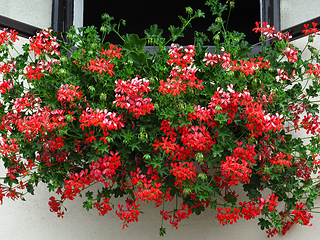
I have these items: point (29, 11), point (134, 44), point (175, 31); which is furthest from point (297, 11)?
point (29, 11)

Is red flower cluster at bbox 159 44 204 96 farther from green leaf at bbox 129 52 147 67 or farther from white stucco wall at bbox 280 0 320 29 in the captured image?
white stucco wall at bbox 280 0 320 29

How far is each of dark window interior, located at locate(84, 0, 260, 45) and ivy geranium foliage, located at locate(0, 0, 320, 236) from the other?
8.13 feet

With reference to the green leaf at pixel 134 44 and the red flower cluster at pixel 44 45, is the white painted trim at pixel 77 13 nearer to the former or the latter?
the red flower cluster at pixel 44 45

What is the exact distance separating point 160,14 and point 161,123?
328 centimetres

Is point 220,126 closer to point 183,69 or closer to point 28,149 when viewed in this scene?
point 183,69

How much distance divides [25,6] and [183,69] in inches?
50.0

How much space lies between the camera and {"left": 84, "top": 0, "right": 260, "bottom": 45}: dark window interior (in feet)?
13.7

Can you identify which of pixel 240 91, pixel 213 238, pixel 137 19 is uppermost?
pixel 137 19

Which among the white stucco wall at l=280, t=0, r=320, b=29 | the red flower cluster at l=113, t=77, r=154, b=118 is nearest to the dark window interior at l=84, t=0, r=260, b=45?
the white stucco wall at l=280, t=0, r=320, b=29

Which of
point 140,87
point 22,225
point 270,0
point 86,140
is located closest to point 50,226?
point 22,225

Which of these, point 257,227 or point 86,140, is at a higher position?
point 86,140

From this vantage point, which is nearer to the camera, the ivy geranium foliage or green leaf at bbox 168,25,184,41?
the ivy geranium foliage

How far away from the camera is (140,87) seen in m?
1.48

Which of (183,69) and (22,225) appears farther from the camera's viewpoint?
(22,225)
